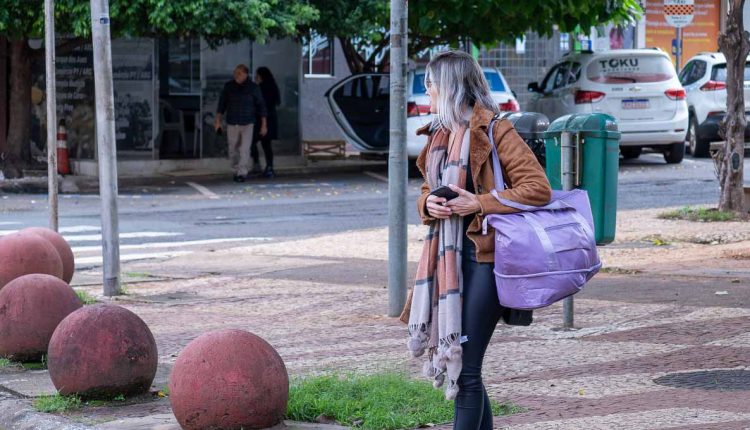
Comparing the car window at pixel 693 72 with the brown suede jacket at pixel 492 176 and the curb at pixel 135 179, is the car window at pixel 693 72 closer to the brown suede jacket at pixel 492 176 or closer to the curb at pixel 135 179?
the curb at pixel 135 179

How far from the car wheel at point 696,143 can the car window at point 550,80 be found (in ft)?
9.66

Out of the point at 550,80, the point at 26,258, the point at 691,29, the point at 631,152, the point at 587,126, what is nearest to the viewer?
the point at 587,126

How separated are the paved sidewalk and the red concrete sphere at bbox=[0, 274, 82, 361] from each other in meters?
0.36

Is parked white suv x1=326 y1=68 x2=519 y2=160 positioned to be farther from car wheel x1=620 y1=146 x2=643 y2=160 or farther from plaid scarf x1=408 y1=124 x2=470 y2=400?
plaid scarf x1=408 y1=124 x2=470 y2=400

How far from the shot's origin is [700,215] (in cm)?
1544

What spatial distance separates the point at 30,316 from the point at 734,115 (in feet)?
32.1

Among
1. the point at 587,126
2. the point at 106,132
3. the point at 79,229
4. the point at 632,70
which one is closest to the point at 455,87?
the point at 587,126

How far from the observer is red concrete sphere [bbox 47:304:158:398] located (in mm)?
6871

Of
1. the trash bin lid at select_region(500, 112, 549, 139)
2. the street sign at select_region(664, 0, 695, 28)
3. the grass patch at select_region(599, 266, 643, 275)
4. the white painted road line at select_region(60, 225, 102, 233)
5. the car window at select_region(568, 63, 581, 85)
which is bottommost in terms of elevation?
the white painted road line at select_region(60, 225, 102, 233)

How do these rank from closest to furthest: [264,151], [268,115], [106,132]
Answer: [106,132], [264,151], [268,115]

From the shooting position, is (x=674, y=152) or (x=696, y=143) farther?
(x=696, y=143)

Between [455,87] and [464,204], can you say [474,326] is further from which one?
[455,87]

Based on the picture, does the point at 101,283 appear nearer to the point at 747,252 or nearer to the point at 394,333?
the point at 394,333

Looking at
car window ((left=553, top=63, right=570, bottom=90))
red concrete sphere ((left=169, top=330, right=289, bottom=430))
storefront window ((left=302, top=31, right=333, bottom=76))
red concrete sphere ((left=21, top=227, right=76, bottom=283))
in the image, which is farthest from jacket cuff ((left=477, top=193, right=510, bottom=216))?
storefront window ((left=302, top=31, right=333, bottom=76))
